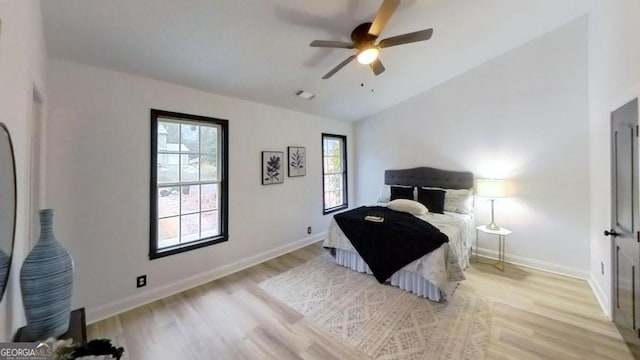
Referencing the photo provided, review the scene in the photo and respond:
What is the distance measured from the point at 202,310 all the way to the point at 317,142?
10.7ft

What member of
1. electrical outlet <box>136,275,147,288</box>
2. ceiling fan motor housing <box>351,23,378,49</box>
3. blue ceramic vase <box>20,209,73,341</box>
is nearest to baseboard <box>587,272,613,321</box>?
ceiling fan motor housing <box>351,23,378,49</box>

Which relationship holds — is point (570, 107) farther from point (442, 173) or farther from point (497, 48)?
point (442, 173)

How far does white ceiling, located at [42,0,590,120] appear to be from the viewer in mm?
1949

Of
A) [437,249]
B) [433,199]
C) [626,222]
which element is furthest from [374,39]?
[433,199]

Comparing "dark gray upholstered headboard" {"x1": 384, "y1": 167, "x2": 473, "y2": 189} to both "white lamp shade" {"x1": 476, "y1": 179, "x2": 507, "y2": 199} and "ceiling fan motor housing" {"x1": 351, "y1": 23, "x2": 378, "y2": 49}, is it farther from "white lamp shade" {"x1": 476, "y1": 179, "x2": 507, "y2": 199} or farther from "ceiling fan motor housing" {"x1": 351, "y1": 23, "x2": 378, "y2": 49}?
"ceiling fan motor housing" {"x1": 351, "y1": 23, "x2": 378, "y2": 49}

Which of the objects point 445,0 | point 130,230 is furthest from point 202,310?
point 445,0

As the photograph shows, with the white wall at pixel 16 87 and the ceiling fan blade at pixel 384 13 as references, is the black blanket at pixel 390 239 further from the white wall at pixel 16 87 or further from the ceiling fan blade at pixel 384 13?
the white wall at pixel 16 87

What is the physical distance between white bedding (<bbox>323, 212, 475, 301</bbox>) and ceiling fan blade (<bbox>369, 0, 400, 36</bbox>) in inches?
89.7

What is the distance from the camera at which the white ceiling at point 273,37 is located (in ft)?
6.40

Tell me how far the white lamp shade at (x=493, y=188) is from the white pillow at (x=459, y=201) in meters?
0.30

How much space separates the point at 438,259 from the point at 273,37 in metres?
2.85

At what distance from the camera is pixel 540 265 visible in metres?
3.48

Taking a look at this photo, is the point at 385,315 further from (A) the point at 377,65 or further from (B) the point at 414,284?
(A) the point at 377,65

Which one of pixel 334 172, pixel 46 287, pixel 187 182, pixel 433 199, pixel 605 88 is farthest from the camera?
pixel 334 172
